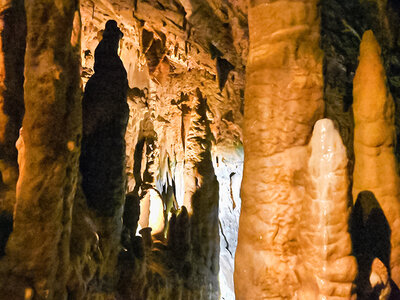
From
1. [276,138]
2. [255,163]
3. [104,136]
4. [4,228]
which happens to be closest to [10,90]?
[104,136]

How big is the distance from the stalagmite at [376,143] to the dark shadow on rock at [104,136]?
2867 millimetres

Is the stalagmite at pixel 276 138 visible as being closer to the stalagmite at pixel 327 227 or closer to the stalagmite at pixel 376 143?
the stalagmite at pixel 327 227

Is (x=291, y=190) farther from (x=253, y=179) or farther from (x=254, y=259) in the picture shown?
(x=254, y=259)

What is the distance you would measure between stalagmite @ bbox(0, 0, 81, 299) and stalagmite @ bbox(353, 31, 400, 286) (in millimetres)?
3041

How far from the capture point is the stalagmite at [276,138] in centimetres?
312

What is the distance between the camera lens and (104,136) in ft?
14.8

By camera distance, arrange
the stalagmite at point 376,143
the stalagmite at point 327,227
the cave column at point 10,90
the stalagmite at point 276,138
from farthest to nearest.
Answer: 1. the stalagmite at point 376,143
2. the cave column at point 10,90
3. the stalagmite at point 276,138
4. the stalagmite at point 327,227

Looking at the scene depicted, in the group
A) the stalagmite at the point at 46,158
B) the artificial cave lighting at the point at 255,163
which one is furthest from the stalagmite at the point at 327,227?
the stalagmite at the point at 46,158

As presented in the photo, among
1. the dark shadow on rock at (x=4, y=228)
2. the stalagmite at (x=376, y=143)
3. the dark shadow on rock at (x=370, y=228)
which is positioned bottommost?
the dark shadow on rock at (x=4, y=228)

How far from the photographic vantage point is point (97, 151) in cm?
447

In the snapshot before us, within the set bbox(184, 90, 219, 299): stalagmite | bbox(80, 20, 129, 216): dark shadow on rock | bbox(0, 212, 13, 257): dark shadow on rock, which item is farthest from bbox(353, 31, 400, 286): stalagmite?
bbox(184, 90, 219, 299): stalagmite

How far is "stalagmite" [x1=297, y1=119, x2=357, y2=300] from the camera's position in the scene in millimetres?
2783

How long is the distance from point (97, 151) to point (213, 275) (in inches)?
159

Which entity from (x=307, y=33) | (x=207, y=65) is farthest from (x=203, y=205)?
(x=307, y=33)
